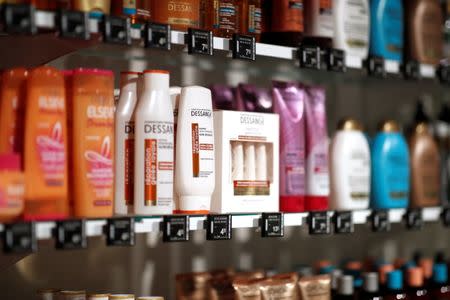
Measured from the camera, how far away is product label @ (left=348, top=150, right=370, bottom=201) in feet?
9.60

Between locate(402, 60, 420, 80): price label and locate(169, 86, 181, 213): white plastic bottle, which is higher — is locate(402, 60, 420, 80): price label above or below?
above

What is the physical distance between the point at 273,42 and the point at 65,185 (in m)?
1.05

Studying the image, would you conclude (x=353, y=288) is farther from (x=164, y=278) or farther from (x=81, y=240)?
(x=81, y=240)

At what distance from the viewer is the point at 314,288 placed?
8.73 feet

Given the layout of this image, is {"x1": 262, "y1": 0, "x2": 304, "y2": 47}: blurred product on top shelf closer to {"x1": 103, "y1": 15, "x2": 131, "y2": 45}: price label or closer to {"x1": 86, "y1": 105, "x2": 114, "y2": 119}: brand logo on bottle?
{"x1": 103, "y1": 15, "x2": 131, "y2": 45}: price label

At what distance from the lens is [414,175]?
3270 millimetres

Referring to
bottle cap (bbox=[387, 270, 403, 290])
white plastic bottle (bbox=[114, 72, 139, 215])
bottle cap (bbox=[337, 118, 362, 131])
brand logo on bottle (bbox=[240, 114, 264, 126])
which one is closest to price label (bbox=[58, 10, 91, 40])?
white plastic bottle (bbox=[114, 72, 139, 215])

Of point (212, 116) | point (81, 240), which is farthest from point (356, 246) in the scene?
point (81, 240)

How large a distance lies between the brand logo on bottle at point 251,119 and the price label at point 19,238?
2.78ft

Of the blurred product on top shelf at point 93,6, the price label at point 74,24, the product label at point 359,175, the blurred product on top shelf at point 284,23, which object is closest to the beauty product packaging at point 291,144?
the blurred product on top shelf at point 284,23

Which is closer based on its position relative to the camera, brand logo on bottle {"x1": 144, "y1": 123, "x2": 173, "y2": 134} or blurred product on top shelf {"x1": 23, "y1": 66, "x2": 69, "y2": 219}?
blurred product on top shelf {"x1": 23, "y1": 66, "x2": 69, "y2": 219}

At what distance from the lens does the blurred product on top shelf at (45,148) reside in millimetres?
1978

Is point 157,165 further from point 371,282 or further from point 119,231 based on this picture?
point 371,282

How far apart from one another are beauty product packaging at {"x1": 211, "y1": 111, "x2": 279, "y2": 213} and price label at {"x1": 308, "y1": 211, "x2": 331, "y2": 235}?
0.46 ft
